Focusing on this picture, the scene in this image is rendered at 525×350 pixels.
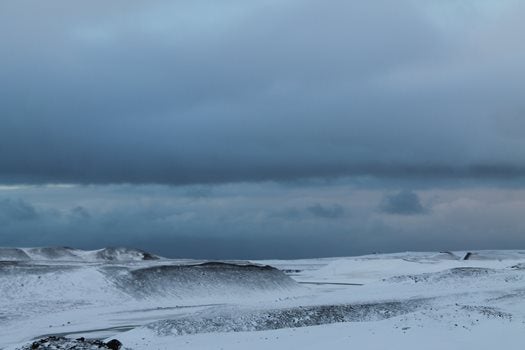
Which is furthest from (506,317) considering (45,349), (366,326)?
(45,349)

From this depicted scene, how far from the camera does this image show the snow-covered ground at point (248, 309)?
88.1ft

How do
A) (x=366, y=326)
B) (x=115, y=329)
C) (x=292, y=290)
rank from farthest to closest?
(x=292, y=290) → (x=115, y=329) → (x=366, y=326)

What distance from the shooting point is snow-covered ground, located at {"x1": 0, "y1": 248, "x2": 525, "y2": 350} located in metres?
26.8

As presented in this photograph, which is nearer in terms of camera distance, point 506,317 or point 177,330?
point 506,317

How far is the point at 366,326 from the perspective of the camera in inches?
1126

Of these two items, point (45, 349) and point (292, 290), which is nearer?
point (45, 349)

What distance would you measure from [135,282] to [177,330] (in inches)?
1046

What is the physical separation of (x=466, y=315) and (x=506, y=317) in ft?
9.27

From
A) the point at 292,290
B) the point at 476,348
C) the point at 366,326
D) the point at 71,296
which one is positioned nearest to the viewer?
the point at 476,348

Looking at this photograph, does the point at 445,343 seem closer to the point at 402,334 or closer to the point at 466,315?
the point at 402,334

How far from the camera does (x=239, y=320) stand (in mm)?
35750

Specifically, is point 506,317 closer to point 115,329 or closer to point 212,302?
point 115,329

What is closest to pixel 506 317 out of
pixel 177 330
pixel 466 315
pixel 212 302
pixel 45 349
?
Answer: pixel 466 315

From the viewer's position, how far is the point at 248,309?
126ft
